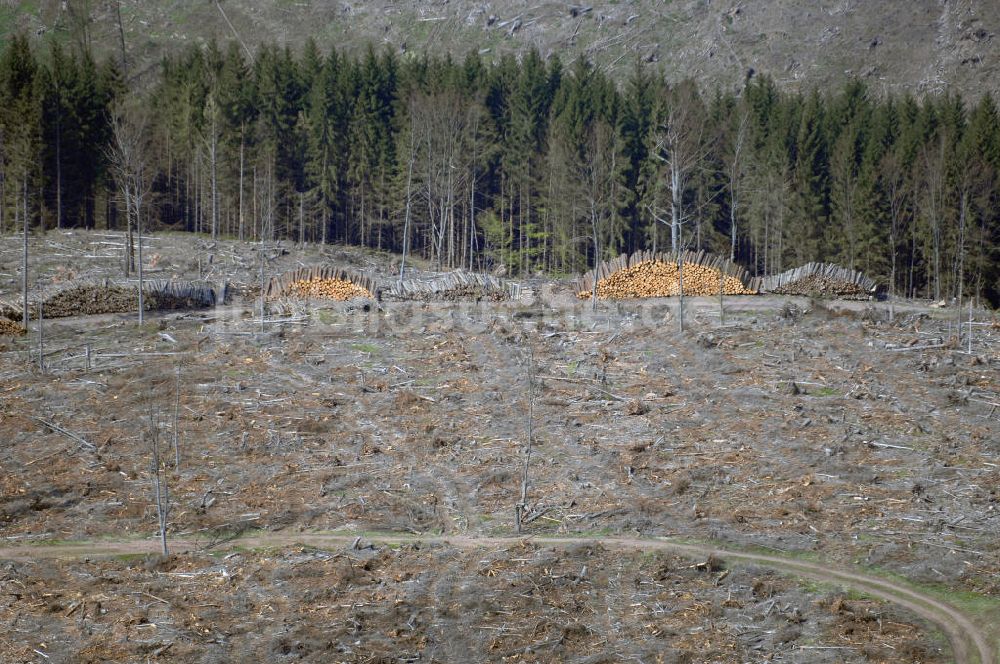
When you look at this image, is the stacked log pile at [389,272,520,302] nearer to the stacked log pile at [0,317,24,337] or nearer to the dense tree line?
the stacked log pile at [0,317,24,337]

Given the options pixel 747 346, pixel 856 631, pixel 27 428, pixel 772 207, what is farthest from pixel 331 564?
pixel 772 207

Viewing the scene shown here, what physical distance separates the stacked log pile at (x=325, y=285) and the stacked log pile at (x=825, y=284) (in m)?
15.5

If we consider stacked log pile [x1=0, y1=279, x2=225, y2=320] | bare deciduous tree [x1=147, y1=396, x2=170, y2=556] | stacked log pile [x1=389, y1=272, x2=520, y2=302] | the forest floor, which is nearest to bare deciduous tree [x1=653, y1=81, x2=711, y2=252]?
→ the forest floor

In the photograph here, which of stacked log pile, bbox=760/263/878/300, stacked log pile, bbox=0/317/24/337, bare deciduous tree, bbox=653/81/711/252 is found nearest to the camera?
stacked log pile, bbox=0/317/24/337

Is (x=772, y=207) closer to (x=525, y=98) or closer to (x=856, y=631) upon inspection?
(x=525, y=98)

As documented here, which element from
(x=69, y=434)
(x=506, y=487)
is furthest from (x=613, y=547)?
(x=69, y=434)

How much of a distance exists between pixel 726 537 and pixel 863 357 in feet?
37.3

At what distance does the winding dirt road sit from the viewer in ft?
50.6

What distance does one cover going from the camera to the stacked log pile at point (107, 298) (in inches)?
1427

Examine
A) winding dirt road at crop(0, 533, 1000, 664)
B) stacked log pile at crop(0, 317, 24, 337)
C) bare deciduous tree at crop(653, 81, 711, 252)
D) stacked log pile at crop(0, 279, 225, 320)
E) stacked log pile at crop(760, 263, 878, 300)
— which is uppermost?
bare deciduous tree at crop(653, 81, 711, 252)

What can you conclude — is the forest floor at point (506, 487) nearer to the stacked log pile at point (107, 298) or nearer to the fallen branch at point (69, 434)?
the fallen branch at point (69, 434)

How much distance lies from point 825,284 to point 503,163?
126ft

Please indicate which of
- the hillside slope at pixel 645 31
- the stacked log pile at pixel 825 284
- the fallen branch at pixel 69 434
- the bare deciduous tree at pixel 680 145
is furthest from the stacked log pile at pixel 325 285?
the hillside slope at pixel 645 31

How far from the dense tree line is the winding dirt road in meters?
38.6
